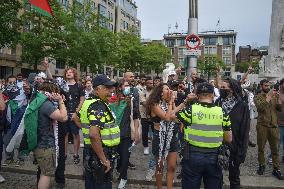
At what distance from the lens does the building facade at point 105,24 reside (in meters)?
40.7

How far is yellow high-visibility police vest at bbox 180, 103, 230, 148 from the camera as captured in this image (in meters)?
4.63

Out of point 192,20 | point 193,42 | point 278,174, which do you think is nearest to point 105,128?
point 278,174

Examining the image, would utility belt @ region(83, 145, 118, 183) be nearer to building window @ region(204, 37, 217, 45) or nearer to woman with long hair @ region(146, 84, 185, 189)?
woman with long hair @ region(146, 84, 185, 189)

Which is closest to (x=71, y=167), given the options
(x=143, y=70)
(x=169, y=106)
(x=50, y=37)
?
(x=169, y=106)

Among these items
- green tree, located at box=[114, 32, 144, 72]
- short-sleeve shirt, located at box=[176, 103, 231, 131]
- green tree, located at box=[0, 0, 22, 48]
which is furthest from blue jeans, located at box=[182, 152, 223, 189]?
green tree, located at box=[114, 32, 144, 72]

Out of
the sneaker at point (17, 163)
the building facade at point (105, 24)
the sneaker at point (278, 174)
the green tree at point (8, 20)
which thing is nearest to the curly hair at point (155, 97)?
the sneaker at point (278, 174)

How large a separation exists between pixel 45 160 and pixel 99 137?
146cm

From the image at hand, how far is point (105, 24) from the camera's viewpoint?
4838 cm

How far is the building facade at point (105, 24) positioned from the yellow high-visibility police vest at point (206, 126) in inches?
1410

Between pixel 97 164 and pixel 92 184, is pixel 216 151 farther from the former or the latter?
pixel 92 184

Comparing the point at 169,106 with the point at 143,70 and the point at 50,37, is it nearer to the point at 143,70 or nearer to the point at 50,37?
the point at 50,37

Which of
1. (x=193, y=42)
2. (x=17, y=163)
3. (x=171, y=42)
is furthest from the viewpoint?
(x=171, y=42)

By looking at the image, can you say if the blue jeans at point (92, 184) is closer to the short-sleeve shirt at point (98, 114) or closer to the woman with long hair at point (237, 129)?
the short-sleeve shirt at point (98, 114)

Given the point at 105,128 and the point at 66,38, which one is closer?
the point at 105,128
